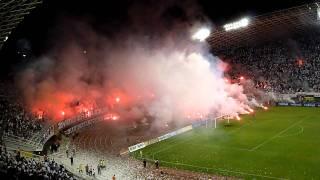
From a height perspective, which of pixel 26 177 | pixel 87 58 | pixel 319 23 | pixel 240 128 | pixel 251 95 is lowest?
pixel 26 177

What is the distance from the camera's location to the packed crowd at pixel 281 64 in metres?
60.3

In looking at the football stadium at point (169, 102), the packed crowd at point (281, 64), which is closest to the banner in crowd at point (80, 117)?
the football stadium at point (169, 102)

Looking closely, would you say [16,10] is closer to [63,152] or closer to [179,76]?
[63,152]

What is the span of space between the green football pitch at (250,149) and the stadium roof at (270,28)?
13092mm

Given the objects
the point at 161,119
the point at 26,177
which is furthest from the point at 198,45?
the point at 26,177

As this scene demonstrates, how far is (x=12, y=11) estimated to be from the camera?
2781 centimetres

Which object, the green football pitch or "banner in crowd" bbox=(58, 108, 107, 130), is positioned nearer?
the green football pitch

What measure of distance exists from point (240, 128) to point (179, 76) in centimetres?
993

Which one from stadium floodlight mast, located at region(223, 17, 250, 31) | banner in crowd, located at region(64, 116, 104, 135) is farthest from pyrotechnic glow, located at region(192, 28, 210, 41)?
banner in crowd, located at region(64, 116, 104, 135)

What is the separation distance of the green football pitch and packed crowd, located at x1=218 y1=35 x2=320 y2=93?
1456cm

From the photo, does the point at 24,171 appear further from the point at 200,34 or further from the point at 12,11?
the point at 200,34

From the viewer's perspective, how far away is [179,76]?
48.9 meters

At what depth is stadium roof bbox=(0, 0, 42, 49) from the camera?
2644 cm

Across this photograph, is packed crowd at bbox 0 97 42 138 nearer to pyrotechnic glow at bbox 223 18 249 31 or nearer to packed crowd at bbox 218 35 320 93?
pyrotechnic glow at bbox 223 18 249 31
